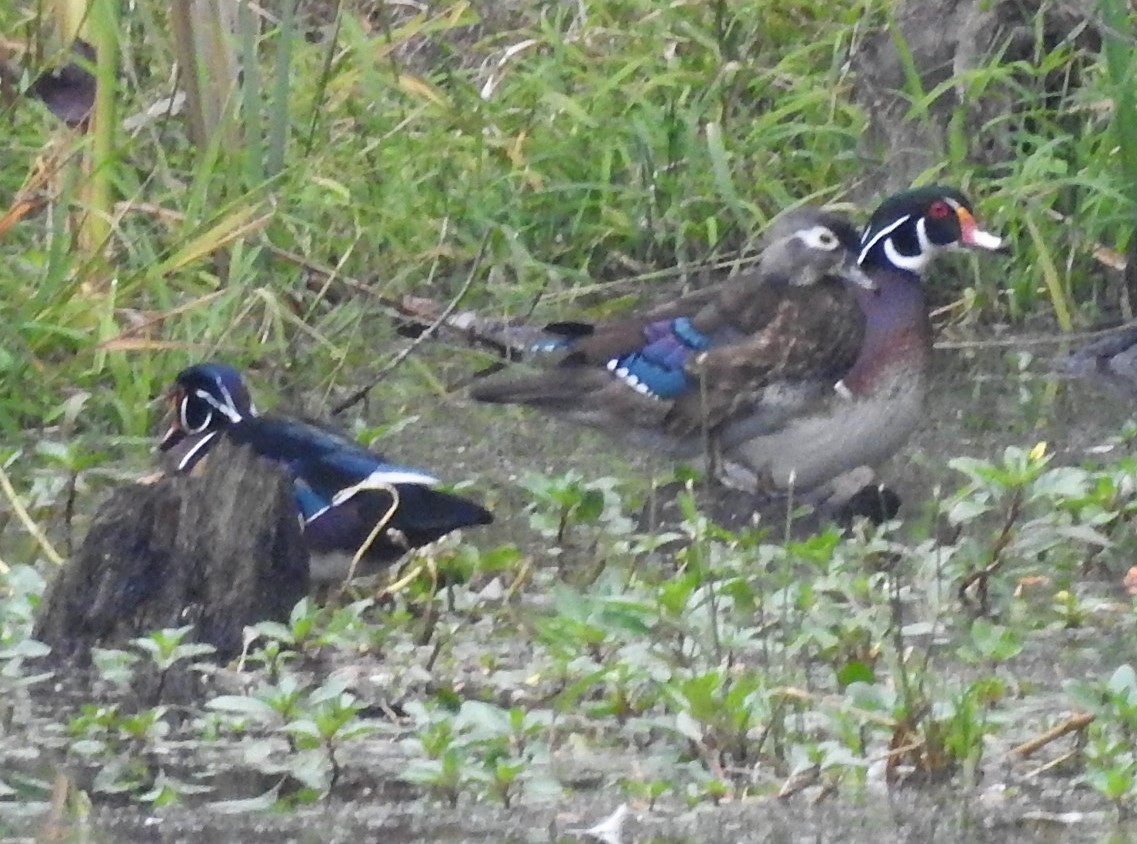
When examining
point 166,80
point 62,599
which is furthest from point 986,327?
point 62,599

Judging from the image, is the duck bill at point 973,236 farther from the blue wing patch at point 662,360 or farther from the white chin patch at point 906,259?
the blue wing patch at point 662,360

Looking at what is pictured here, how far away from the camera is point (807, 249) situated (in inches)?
233

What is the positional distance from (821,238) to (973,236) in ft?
1.62

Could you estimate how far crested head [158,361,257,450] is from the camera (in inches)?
197

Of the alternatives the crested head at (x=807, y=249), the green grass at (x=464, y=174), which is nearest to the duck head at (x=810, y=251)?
the crested head at (x=807, y=249)

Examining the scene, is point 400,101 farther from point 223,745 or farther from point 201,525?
point 223,745

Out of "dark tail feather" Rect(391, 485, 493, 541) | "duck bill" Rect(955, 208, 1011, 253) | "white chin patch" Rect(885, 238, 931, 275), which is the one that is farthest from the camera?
"duck bill" Rect(955, 208, 1011, 253)

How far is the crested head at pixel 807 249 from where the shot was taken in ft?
19.2

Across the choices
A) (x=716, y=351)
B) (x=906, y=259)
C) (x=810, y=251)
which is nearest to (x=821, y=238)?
(x=810, y=251)

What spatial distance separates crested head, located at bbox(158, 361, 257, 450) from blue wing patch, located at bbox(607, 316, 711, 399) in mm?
1017

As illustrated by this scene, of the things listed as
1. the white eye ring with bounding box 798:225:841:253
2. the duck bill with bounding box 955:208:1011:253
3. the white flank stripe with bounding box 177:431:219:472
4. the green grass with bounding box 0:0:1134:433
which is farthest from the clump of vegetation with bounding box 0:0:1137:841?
the white eye ring with bounding box 798:225:841:253

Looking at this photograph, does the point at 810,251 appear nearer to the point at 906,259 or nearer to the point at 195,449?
the point at 906,259

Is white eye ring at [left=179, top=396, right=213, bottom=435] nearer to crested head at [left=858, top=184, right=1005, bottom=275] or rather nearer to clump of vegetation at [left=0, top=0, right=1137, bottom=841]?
clump of vegetation at [left=0, top=0, right=1137, bottom=841]

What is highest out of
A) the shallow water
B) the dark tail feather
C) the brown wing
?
the brown wing
